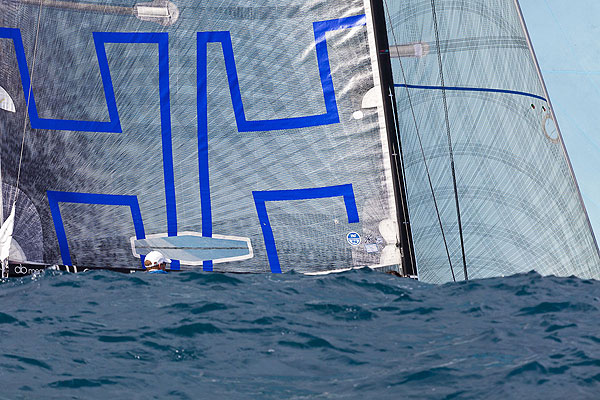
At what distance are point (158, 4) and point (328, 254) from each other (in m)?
2.40

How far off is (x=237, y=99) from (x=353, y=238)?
1.41m

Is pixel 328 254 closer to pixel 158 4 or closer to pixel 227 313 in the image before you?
pixel 227 313

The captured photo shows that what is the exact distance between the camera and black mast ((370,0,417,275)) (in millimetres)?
6047

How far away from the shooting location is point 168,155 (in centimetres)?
651

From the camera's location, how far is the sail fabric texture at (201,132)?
6.20 meters

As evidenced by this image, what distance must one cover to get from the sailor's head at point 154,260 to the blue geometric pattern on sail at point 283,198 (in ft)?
2.82

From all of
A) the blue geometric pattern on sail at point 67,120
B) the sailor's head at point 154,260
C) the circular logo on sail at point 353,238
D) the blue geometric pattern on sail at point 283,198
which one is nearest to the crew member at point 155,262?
the sailor's head at point 154,260

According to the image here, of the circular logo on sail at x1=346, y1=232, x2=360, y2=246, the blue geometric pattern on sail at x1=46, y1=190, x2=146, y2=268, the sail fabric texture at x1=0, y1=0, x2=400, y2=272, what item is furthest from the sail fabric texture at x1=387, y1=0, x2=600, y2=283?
the blue geometric pattern on sail at x1=46, y1=190, x2=146, y2=268

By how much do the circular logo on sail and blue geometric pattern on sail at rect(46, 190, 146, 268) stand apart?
1700 mm

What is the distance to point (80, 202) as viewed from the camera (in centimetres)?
676

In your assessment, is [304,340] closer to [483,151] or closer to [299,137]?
[299,137]

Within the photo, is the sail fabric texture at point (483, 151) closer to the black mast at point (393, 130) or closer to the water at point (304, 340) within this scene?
the black mast at point (393, 130)

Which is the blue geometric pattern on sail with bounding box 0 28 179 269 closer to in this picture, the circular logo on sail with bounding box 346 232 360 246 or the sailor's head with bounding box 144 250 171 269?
the sailor's head with bounding box 144 250 171 269

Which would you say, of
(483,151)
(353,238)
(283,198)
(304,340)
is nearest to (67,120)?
(283,198)
